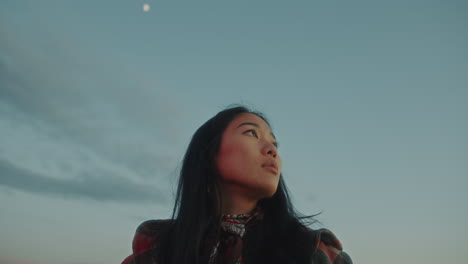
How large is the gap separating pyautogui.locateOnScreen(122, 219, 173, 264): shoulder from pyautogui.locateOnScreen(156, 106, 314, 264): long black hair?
3.8 inches

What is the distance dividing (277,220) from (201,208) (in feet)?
2.38

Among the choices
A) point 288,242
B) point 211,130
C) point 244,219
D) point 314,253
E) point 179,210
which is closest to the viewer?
point 314,253

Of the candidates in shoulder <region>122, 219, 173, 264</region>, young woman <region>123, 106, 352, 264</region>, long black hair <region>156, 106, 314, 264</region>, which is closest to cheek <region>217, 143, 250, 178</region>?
young woman <region>123, 106, 352, 264</region>

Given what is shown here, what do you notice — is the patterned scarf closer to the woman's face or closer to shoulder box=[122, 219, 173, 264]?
the woman's face

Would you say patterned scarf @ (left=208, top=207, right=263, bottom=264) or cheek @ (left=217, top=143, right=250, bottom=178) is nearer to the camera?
patterned scarf @ (left=208, top=207, right=263, bottom=264)

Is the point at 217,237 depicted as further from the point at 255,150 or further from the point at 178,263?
the point at 255,150

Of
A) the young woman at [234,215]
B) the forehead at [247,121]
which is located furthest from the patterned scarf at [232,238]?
the forehead at [247,121]

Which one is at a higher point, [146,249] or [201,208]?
[201,208]

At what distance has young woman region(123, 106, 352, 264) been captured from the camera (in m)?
3.54

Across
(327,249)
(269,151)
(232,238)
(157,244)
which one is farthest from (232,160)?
(327,249)

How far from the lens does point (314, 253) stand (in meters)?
3.39

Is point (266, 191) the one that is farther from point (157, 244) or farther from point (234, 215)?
point (157, 244)

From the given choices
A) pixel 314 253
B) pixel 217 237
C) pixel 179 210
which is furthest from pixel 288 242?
pixel 179 210

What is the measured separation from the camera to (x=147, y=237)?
13.2 feet
